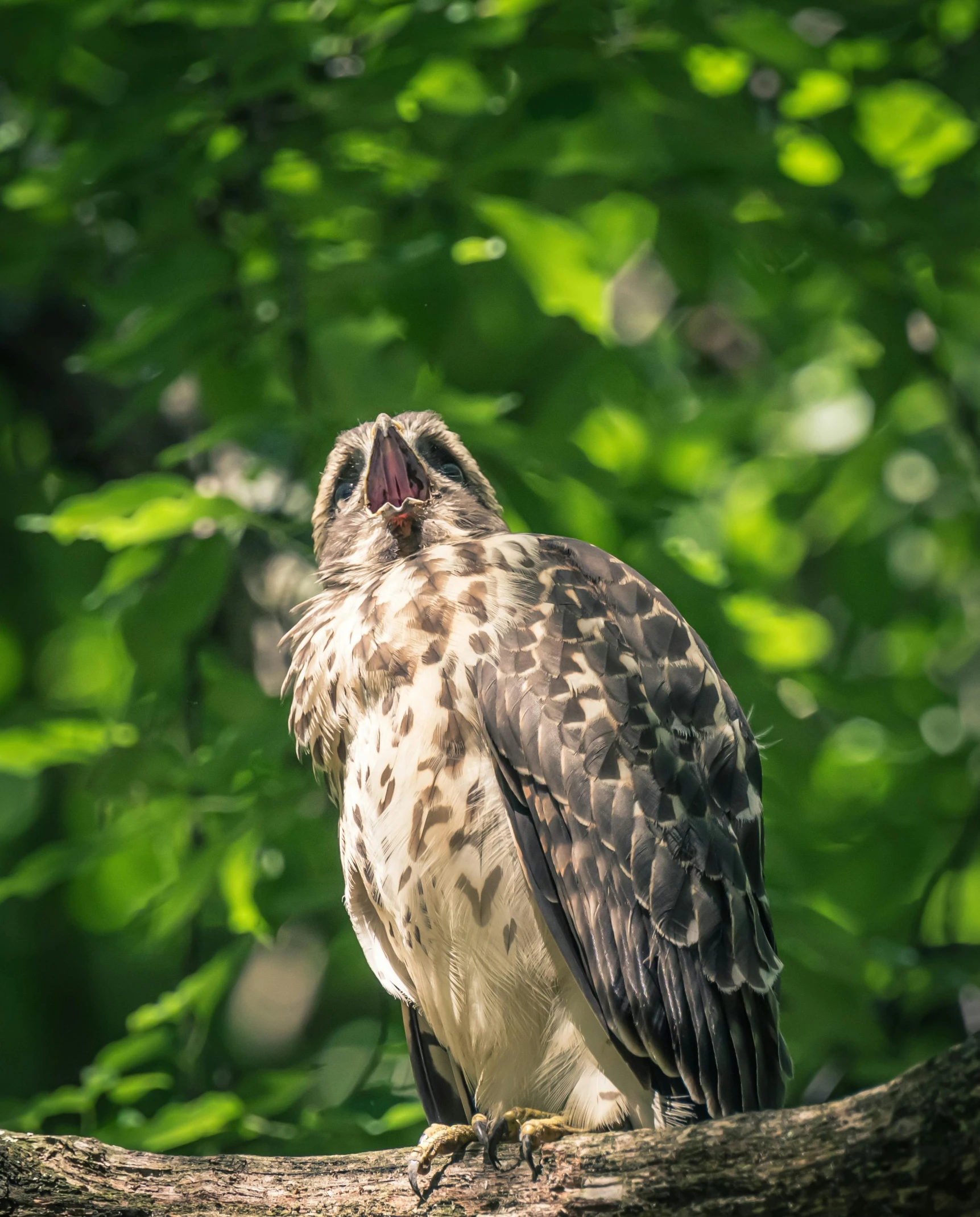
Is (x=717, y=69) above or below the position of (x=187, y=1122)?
above

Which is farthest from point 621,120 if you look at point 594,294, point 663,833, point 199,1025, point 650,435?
point 199,1025

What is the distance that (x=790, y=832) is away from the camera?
3.97m

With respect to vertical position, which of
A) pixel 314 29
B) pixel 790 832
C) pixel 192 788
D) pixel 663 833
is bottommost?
pixel 790 832

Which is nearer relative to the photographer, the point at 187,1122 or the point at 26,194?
the point at 187,1122

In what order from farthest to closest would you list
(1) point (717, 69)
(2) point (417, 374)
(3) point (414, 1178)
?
(1) point (717, 69), (2) point (417, 374), (3) point (414, 1178)

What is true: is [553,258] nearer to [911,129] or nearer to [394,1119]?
[911,129]

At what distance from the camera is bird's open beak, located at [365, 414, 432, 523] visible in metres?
3.54

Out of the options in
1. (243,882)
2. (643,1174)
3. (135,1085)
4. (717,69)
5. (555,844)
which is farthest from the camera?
(717,69)

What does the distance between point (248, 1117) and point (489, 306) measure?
8.36ft

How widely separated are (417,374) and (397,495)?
22.8 inches

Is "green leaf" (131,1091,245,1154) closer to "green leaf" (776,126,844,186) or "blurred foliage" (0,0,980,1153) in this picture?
"blurred foliage" (0,0,980,1153)

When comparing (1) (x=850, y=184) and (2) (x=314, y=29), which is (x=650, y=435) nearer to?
(1) (x=850, y=184)

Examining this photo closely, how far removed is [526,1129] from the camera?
275cm

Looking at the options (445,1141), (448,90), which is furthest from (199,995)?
(448,90)
